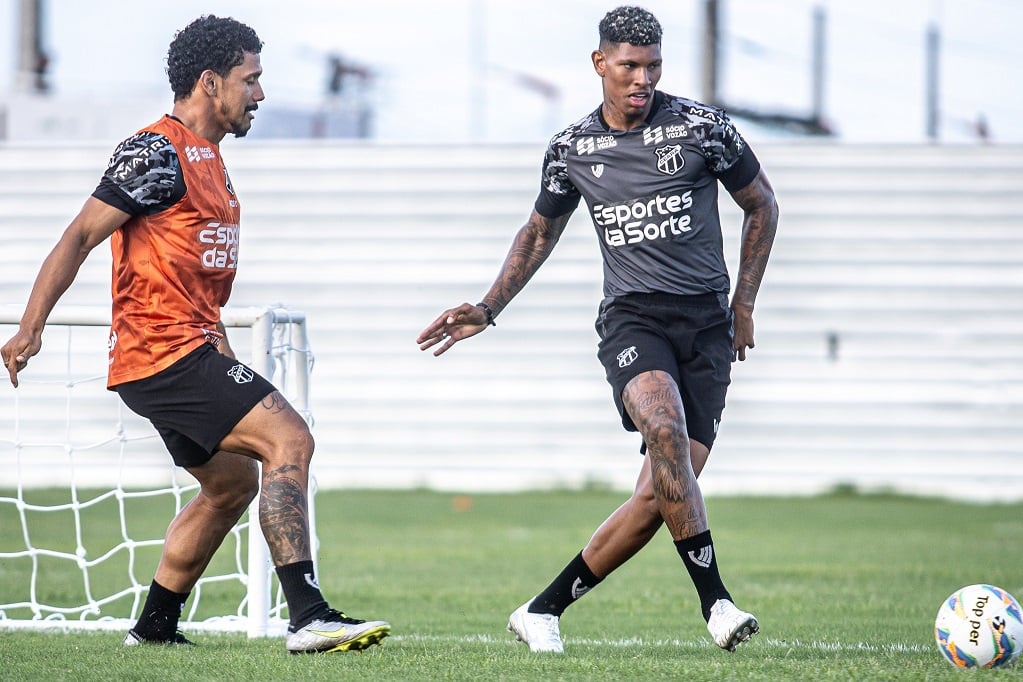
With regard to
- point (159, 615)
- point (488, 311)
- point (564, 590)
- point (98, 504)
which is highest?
point (488, 311)

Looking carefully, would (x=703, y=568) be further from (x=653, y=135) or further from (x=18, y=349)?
(x=18, y=349)

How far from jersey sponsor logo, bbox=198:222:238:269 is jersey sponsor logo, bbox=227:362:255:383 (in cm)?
38

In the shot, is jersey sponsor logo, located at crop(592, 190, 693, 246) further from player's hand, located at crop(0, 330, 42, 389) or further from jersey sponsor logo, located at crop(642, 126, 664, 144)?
player's hand, located at crop(0, 330, 42, 389)

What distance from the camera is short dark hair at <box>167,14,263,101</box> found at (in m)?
4.66

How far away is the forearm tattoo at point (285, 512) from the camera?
175 inches

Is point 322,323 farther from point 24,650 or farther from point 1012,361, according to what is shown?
point 24,650

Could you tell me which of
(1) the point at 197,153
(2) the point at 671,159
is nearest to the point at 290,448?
(1) the point at 197,153

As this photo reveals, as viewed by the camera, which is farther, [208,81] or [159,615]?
[159,615]

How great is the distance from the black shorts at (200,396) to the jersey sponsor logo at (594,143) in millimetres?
1504

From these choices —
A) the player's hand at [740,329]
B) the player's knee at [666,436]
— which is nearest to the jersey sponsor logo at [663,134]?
the player's hand at [740,329]

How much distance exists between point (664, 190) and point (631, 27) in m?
0.62

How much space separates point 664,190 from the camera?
4879 mm

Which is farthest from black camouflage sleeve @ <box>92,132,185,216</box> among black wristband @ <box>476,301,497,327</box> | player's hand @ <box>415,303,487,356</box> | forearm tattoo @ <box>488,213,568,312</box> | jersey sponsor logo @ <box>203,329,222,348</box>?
forearm tattoo @ <box>488,213,568,312</box>

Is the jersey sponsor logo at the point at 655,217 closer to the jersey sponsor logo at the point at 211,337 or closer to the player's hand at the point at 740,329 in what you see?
the player's hand at the point at 740,329
